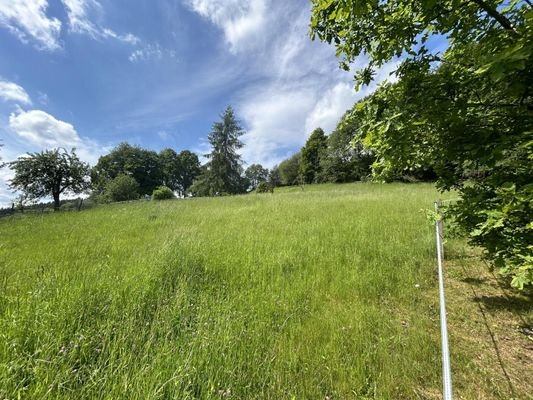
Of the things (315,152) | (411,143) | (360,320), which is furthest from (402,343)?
(315,152)

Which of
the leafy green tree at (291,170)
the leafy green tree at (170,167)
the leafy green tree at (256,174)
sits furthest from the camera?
the leafy green tree at (256,174)

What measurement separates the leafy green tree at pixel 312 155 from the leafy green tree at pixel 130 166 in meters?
38.6

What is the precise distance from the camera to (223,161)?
3969 cm

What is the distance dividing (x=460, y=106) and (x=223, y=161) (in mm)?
38812

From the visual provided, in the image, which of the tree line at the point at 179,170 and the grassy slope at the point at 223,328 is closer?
the grassy slope at the point at 223,328

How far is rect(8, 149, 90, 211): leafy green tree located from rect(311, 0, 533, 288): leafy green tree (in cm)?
3609

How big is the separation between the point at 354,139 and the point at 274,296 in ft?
7.42

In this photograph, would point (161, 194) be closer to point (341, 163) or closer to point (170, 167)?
point (341, 163)

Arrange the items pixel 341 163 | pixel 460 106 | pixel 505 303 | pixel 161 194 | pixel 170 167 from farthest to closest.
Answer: pixel 170 167 → pixel 341 163 → pixel 161 194 → pixel 505 303 → pixel 460 106

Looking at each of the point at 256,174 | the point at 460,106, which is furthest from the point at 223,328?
the point at 256,174

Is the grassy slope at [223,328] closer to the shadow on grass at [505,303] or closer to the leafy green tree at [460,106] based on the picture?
the shadow on grass at [505,303]

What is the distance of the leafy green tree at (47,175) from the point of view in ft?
95.8

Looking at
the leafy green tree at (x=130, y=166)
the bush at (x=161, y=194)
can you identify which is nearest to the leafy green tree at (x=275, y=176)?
the leafy green tree at (x=130, y=166)

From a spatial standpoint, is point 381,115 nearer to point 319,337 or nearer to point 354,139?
point 354,139
